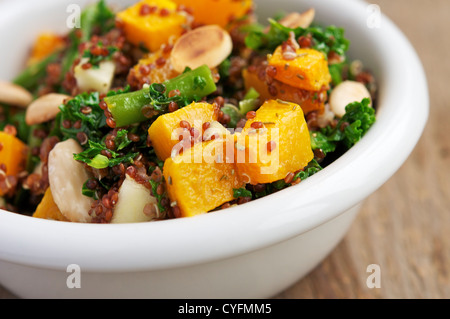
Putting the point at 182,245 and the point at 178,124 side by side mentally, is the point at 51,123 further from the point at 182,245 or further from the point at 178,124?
the point at 182,245

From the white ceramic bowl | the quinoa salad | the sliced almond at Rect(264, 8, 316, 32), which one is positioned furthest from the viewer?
the sliced almond at Rect(264, 8, 316, 32)

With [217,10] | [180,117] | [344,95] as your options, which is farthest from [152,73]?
[344,95]

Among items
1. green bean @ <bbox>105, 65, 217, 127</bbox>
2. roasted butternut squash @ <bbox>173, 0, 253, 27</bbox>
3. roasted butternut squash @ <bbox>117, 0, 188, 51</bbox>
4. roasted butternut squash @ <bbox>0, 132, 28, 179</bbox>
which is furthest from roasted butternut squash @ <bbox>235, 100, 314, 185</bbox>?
roasted butternut squash @ <bbox>0, 132, 28, 179</bbox>

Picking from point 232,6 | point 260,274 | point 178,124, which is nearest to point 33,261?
point 178,124

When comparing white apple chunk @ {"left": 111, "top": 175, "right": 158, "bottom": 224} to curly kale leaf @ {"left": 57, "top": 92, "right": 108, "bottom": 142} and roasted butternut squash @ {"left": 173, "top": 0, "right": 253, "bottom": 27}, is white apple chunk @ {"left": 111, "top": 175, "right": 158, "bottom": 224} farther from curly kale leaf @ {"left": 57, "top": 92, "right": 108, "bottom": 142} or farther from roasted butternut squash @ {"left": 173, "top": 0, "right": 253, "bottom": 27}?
roasted butternut squash @ {"left": 173, "top": 0, "right": 253, "bottom": 27}

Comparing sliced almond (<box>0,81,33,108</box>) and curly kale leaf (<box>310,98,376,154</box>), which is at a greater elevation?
sliced almond (<box>0,81,33,108</box>)

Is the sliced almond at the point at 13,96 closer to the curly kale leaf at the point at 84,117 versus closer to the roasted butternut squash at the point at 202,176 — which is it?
the curly kale leaf at the point at 84,117

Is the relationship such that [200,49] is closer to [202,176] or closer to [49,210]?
[202,176]

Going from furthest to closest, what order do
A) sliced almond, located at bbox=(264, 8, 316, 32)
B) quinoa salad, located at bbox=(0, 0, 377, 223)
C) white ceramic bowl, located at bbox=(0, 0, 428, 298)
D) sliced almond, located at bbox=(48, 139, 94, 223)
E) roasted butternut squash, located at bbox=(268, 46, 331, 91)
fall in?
sliced almond, located at bbox=(264, 8, 316, 32)
roasted butternut squash, located at bbox=(268, 46, 331, 91)
sliced almond, located at bbox=(48, 139, 94, 223)
quinoa salad, located at bbox=(0, 0, 377, 223)
white ceramic bowl, located at bbox=(0, 0, 428, 298)
